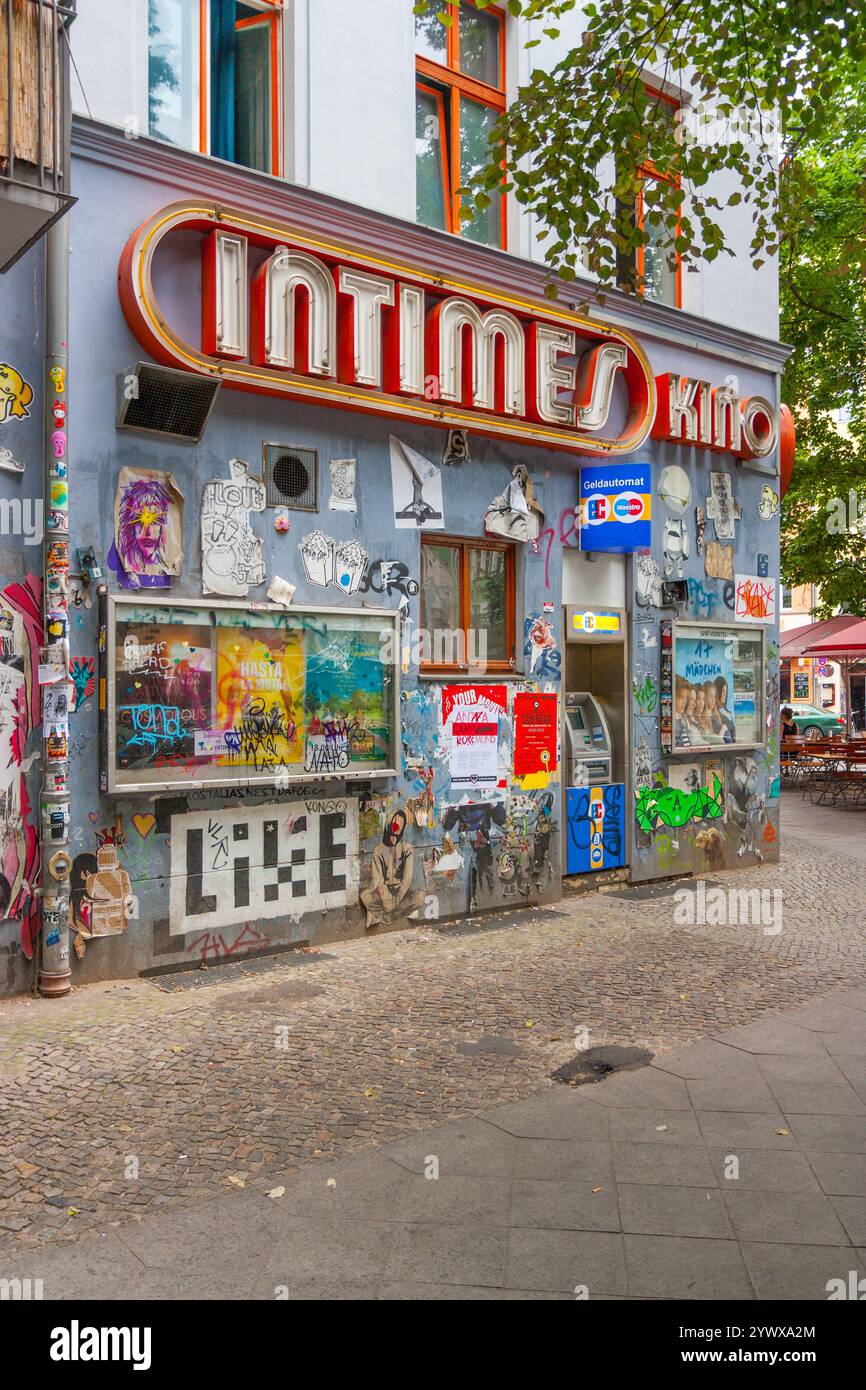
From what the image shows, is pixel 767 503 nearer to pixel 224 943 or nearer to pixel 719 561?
pixel 719 561

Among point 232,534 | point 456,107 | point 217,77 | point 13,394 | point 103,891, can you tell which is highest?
point 456,107

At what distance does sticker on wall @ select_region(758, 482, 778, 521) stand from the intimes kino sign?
5.90 feet

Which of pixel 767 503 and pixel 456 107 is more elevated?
pixel 456 107

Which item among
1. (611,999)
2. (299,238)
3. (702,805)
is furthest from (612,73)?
(702,805)

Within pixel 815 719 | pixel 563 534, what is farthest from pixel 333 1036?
pixel 815 719

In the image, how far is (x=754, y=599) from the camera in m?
11.7

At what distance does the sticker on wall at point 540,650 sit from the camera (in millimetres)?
9359

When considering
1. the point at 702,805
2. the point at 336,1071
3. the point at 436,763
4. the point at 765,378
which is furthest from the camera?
the point at 765,378

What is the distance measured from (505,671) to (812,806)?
10210 mm

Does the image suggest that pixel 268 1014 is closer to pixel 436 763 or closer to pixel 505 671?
pixel 436 763

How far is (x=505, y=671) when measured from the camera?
9.30 meters

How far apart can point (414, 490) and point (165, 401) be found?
2.16 metres

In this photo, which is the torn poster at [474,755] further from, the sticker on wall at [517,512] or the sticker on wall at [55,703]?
the sticker on wall at [55,703]

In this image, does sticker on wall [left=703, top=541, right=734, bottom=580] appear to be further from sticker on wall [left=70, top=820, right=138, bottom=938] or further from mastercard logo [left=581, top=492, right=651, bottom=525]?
sticker on wall [left=70, top=820, right=138, bottom=938]
